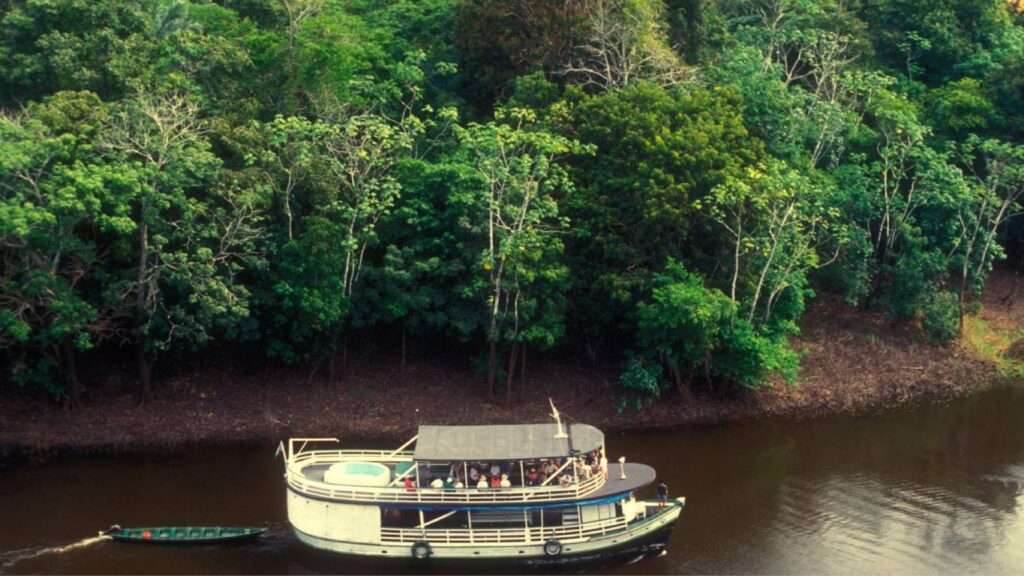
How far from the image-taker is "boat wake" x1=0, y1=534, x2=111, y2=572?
22109mm

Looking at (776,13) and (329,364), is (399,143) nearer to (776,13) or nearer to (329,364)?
(329,364)

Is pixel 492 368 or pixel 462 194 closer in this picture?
pixel 462 194

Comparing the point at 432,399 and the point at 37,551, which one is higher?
the point at 432,399

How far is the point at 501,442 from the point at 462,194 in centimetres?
925

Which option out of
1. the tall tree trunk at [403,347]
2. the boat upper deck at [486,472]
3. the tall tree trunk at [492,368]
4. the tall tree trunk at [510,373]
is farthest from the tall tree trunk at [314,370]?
the boat upper deck at [486,472]

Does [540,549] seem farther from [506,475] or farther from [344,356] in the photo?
[344,356]

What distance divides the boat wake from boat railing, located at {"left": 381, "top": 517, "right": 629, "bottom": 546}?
6503 mm

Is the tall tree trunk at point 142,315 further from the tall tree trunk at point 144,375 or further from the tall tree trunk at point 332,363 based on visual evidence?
the tall tree trunk at point 332,363

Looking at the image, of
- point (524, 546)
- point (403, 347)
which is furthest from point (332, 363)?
point (524, 546)

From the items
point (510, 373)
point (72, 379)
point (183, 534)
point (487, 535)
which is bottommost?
point (183, 534)

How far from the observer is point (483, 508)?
72.6 ft

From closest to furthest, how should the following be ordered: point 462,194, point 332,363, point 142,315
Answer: point 142,315 → point 462,194 → point 332,363

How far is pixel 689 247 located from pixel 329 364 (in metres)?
11.3

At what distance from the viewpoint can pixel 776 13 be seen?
136 feet
